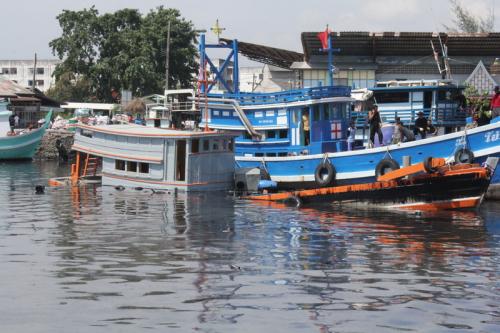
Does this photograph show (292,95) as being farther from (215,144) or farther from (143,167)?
(143,167)

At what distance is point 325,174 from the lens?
30.9 meters

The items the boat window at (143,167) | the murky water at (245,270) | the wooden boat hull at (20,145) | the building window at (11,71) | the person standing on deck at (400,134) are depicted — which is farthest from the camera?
the building window at (11,71)

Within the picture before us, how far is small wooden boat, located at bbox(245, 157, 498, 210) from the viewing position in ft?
88.5

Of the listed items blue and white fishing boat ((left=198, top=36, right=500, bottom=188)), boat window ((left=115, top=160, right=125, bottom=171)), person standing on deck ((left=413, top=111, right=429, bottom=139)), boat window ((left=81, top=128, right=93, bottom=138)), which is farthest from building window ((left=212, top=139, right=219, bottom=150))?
person standing on deck ((left=413, top=111, right=429, bottom=139))

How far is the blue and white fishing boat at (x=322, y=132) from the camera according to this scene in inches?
1153

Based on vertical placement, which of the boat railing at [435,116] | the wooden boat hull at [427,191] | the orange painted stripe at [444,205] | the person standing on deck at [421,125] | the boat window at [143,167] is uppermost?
the boat railing at [435,116]

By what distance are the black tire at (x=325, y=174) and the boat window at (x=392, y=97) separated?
570 centimetres

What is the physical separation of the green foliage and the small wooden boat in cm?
5419

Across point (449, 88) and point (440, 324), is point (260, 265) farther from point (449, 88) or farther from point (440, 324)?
point (449, 88)

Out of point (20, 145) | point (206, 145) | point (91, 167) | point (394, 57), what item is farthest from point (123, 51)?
point (206, 145)

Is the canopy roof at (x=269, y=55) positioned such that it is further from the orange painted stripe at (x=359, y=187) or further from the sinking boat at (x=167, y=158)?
the orange painted stripe at (x=359, y=187)

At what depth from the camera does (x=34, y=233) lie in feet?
73.3

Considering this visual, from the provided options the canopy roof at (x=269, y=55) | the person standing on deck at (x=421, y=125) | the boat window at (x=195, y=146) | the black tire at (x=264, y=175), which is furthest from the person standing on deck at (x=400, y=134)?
the canopy roof at (x=269, y=55)

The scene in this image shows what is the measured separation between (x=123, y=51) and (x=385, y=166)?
56.4 meters
